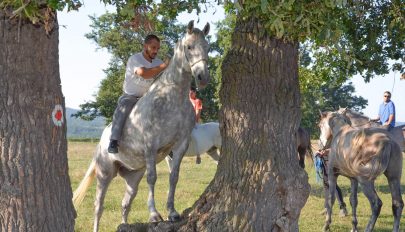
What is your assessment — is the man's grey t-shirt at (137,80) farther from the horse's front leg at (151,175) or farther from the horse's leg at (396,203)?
the horse's leg at (396,203)

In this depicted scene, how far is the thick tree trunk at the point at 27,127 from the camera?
5.13m

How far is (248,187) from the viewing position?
6.97 meters

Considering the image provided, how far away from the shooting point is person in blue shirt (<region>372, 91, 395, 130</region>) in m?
14.8

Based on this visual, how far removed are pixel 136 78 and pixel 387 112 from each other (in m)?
8.92

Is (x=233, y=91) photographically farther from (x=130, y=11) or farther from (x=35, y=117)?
(x=35, y=117)

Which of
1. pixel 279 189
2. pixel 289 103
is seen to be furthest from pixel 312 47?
pixel 279 189

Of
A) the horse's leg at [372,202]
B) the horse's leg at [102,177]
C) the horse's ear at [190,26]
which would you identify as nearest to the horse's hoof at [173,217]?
the horse's leg at [102,177]

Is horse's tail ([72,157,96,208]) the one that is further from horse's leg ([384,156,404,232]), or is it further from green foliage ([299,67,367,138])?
green foliage ([299,67,367,138])

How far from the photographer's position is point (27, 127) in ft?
17.0

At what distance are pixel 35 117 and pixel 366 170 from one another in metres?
6.26

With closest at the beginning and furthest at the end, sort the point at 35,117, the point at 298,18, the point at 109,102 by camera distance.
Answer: the point at 35,117 → the point at 298,18 → the point at 109,102

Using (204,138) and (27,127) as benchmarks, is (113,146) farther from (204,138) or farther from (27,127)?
(204,138)

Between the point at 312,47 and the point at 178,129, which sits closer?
the point at 178,129

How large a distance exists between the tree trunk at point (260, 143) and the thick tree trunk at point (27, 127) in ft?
7.59
